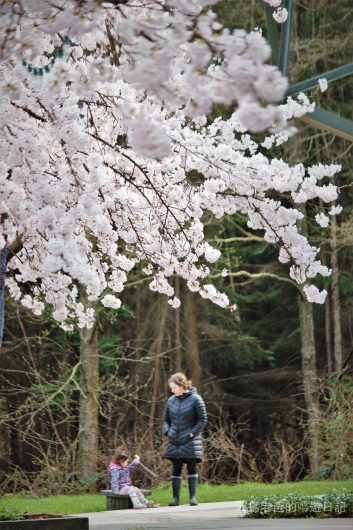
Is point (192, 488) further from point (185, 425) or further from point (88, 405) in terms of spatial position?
point (88, 405)

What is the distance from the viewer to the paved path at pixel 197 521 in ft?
29.8

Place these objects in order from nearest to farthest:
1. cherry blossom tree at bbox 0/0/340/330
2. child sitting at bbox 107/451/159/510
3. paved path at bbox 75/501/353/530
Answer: cherry blossom tree at bbox 0/0/340/330 → paved path at bbox 75/501/353/530 → child sitting at bbox 107/451/159/510

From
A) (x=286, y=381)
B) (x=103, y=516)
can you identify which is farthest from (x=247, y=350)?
(x=103, y=516)

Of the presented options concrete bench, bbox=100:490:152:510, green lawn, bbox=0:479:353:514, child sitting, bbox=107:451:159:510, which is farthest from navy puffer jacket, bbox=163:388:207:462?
green lawn, bbox=0:479:353:514

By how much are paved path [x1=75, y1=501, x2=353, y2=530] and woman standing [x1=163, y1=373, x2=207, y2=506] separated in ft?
1.24

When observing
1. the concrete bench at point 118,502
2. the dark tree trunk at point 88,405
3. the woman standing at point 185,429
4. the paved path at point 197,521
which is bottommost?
the paved path at point 197,521

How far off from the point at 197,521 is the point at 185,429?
2.21m

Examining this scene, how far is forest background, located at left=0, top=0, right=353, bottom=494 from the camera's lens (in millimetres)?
17953

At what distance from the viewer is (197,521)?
9984 millimetres

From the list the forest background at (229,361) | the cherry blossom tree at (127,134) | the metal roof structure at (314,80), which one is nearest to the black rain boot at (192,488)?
the cherry blossom tree at (127,134)

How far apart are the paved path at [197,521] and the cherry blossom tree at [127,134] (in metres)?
2.08

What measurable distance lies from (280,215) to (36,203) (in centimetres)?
249

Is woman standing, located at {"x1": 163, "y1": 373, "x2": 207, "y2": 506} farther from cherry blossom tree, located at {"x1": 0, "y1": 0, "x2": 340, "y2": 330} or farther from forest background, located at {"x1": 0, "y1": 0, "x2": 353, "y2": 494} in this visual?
forest background, located at {"x1": 0, "y1": 0, "x2": 353, "y2": 494}

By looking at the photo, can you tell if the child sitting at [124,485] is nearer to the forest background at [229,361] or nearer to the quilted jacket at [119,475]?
the quilted jacket at [119,475]
